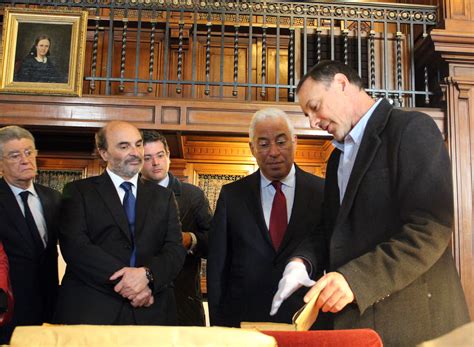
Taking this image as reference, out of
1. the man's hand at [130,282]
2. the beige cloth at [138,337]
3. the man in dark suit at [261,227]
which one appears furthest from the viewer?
the man in dark suit at [261,227]

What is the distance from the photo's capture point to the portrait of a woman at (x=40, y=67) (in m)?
4.79

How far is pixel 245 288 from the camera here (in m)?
2.47

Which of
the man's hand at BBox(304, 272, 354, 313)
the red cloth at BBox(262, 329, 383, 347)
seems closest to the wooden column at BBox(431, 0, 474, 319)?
the man's hand at BBox(304, 272, 354, 313)

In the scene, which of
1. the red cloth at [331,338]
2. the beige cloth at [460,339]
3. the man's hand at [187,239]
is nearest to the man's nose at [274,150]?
the man's hand at [187,239]

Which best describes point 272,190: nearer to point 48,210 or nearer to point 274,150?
point 274,150

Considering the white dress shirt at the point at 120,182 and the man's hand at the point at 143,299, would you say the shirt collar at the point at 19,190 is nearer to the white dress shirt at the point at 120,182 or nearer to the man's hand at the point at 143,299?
the white dress shirt at the point at 120,182

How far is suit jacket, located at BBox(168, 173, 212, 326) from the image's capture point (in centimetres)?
322

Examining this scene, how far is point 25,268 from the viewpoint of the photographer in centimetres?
271

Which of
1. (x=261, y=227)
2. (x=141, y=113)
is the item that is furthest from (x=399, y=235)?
(x=141, y=113)

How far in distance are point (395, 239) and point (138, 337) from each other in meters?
0.94

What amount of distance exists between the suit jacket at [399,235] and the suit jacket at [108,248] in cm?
108

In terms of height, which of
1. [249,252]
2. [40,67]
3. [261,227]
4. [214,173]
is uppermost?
[40,67]

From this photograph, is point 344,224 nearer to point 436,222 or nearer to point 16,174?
point 436,222

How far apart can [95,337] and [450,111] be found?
4744mm
